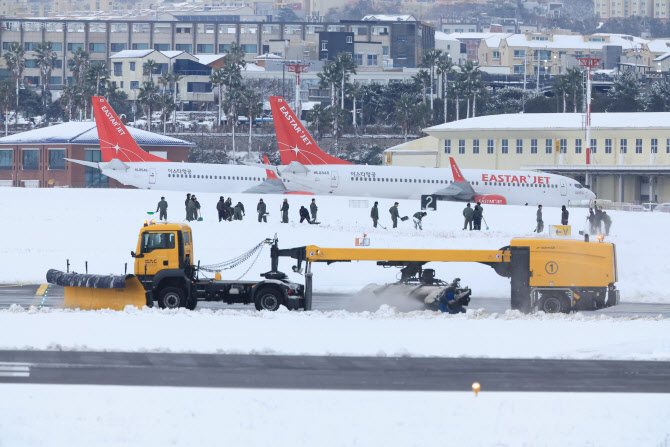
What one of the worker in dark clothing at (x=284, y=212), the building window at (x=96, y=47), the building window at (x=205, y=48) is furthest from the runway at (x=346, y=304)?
the building window at (x=205, y=48)

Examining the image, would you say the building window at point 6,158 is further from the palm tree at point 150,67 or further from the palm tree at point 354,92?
the palm tree at point 354,92

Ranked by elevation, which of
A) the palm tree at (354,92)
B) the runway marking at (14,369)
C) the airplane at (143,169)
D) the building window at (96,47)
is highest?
the building window at (96,47)

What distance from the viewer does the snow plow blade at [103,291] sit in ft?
86.8

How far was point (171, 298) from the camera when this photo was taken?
2741 cm

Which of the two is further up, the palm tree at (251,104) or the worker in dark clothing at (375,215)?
the palm tree at (251,104)

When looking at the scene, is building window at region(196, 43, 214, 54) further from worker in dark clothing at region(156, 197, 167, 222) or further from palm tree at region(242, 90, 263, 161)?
worker in dark clothing at region(156, 197, 167, 222)

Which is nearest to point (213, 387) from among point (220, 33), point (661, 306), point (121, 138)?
point (661, 306)

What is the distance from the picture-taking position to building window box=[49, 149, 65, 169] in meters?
86.9

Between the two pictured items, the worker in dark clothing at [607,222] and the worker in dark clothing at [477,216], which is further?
the worker in dark clothing at [477,216]

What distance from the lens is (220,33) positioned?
624ft

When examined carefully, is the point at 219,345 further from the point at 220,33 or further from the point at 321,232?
the point at 220,33

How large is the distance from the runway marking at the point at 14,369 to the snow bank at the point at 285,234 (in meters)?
16.5

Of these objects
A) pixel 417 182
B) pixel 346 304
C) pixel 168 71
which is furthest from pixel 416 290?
pixel 168 71

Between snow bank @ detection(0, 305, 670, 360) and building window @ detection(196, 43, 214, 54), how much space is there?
168 m
